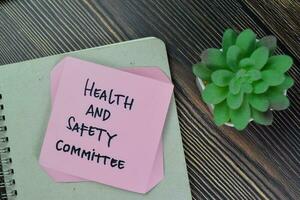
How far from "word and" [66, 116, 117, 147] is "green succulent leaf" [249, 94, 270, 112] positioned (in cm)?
19

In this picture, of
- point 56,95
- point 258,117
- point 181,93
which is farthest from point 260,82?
point 56,95

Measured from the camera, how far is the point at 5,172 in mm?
575

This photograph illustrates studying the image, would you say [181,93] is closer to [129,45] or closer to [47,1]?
[129,45]

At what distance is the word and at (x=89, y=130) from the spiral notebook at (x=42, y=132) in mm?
33

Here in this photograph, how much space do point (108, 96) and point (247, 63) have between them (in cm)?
20

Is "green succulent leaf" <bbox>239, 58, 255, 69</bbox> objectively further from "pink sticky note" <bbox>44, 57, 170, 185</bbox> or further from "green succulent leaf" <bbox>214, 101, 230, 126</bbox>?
"pink sticky note" <bbox>44, 57, 170, 185</bbox>

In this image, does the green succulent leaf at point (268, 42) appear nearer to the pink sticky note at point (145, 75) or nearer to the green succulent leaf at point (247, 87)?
the green succulent leaf at point (247, 87)

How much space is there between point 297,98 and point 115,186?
9.4 inches

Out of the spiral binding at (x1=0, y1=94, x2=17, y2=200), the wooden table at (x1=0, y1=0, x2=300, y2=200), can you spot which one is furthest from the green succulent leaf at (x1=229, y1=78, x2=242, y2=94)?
the spiral binding at (x1=0, y1=94, x2=17, y2=200)

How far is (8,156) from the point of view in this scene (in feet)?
1.90

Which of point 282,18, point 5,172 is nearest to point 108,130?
point 5,172

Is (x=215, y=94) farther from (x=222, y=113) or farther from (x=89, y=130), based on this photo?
(x=89, y=130)

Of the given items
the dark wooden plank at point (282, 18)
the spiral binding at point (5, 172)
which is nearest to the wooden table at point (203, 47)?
the dark wooden plank at point (282, 18)

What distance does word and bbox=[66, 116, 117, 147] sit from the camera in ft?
1.86
